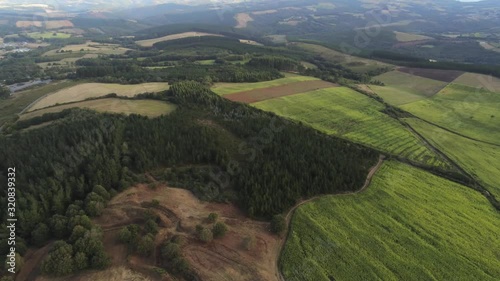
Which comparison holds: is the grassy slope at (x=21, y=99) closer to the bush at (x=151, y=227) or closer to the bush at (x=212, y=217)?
the bush at (x=151, y=227)

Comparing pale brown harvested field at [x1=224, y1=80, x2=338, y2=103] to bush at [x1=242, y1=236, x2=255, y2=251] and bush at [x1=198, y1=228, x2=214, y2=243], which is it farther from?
bush at [x1=198, y1=228, x2=214, y2=243]

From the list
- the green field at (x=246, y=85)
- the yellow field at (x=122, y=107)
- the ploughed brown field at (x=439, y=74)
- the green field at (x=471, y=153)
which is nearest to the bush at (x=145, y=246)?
the yellow field at (x=122, y=107)

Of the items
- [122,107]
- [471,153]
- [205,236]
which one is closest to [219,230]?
[205,236]

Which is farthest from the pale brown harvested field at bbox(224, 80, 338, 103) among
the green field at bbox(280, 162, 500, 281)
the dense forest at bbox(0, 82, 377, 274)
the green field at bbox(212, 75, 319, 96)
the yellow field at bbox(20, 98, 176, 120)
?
the green field at bbox(280, 162, 500, 281)

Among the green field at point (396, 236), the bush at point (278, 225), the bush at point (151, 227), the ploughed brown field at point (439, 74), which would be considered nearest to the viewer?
the green field at point (396, 236)

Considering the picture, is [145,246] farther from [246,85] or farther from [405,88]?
[405,88]
